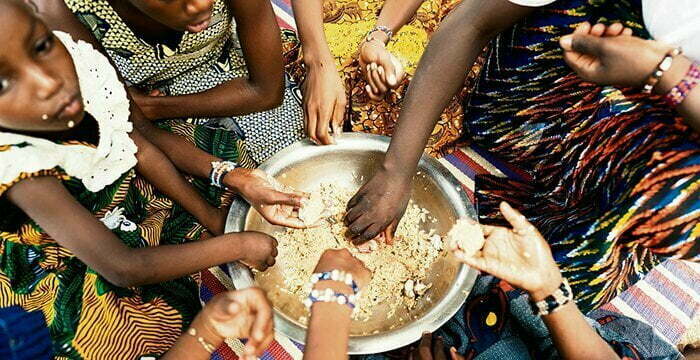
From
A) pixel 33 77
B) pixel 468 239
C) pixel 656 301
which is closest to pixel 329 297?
pixel 468 239

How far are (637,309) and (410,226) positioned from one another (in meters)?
0.76

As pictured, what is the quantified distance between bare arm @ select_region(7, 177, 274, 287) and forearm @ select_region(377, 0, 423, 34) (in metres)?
0.70

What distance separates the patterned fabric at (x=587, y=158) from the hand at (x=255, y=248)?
2.14 feet

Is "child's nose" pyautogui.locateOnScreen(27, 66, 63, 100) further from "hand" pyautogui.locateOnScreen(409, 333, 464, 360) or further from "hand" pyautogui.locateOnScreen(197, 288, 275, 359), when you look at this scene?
"hand" pyautogui.locateOnScreen(409, 333, 464, 360)

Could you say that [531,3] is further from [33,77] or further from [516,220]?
[33,77]

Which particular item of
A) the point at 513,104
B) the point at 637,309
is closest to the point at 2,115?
the point at 513,104

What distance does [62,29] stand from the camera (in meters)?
1.18

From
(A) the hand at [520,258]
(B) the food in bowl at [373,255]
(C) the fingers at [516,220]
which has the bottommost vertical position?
(B) the food in bowl at [373,255]

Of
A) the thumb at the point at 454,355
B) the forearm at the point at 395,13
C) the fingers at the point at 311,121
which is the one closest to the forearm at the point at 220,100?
the fingers at the point at 311,121

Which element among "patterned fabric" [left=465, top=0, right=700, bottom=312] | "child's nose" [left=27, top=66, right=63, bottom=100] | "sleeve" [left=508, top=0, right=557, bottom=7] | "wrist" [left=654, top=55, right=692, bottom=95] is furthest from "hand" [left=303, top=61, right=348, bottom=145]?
"wrist" [left=654, top=55, right=692, bottom=95]

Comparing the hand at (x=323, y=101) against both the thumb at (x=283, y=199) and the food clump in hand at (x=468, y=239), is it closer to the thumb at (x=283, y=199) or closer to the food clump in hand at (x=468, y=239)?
the thumb at (x=283, y=199)

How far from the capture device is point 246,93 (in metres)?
1.53

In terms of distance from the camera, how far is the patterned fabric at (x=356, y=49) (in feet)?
5.28

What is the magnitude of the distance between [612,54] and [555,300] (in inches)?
17.9
